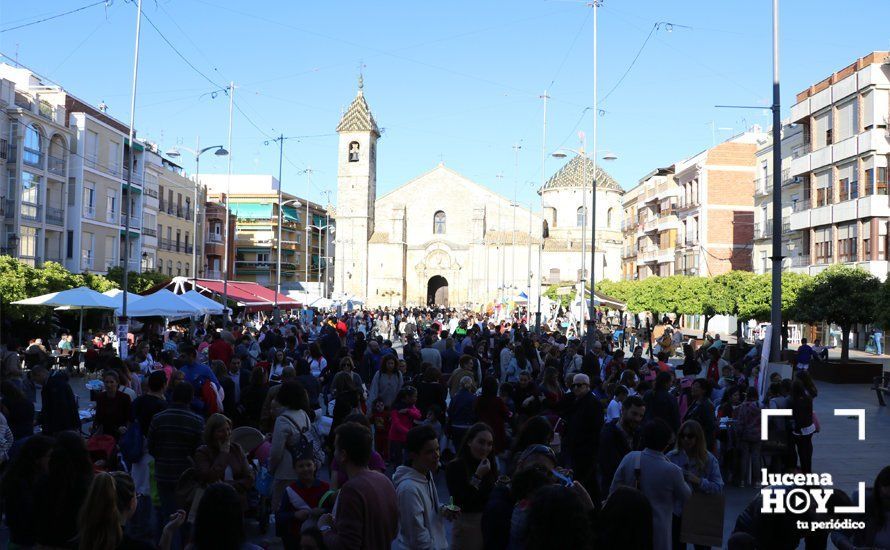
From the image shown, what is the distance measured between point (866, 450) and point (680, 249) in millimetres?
45409

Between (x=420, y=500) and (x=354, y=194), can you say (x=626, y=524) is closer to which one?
(x=420, y=500)

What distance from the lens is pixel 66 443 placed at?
16.8ft

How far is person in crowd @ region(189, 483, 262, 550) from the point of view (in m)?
3.92

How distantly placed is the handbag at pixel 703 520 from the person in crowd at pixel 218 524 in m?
3.53

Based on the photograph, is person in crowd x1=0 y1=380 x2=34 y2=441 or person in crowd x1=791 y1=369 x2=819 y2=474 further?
person in crowd x1=791 y1=369 x2=819 y2=474

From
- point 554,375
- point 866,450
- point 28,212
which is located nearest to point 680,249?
point 28,212

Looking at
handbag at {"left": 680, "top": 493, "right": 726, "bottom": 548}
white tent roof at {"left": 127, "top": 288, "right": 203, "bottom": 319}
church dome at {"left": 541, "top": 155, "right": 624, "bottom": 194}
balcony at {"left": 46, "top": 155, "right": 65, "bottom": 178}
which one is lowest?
handbag at {"left": 680, "top": 493, "right": 726, "bottom": 548}

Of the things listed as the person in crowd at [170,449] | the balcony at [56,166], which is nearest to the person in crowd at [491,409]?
the person in crowd at [170,449]

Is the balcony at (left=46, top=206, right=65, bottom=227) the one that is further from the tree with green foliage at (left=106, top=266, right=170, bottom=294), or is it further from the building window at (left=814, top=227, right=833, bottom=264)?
the building window at (left=814, top=227, right=833, bottom=264)

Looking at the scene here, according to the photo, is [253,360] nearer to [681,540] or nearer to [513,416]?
[513,416]

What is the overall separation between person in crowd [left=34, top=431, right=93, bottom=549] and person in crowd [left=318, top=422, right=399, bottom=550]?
1.35m

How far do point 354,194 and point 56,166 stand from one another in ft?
125

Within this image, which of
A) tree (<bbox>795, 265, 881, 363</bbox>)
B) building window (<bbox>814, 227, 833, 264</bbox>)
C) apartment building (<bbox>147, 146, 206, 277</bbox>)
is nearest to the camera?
tree (<bbox>795, 265, 881, 363</bbox>)

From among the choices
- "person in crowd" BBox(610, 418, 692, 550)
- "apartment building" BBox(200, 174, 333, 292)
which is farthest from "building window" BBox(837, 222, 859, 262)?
"apartment building" BBox(200, 174, 333, 292)
